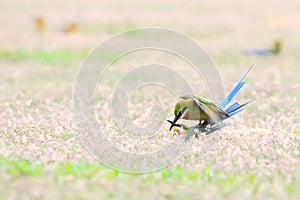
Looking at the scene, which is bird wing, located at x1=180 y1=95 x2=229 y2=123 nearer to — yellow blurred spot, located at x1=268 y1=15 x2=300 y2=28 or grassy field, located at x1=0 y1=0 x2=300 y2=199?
grassy field, located at x1=0 y1=0 x2=300 y2=199

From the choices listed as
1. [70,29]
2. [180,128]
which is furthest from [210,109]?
[70,29]

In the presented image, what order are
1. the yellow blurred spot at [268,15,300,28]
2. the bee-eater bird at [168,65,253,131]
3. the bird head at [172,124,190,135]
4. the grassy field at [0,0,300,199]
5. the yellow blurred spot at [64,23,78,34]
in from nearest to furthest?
the grassy field at [0,0,300,199] < the bee-eater bird at [168,65,253,131] < the bird head at [172,124,190,135] < the yellow blurred spot at [64,23,78,34] < the yellow blurred spot at [268,15,300,28]

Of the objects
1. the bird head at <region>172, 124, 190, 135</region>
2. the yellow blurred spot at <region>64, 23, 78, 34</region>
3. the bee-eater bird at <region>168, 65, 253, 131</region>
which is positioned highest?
the bee-eater bird at <region>168, 65, 253, 131</region>

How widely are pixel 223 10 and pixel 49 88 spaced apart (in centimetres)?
1567

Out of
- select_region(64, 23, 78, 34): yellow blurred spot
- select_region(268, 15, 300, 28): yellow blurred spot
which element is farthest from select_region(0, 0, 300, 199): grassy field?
select_region(64, 23, 78, 34): yellow blurred spot

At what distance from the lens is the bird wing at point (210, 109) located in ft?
26.6

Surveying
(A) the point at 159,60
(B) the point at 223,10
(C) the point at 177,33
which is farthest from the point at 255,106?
(B) the point at 223,10

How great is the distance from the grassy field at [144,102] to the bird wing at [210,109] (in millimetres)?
321

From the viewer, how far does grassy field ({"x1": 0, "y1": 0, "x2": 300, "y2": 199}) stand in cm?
603

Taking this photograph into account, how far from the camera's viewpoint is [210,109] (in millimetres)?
8227

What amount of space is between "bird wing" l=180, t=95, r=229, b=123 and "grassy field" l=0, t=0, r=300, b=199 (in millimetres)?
321

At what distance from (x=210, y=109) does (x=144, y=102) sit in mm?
4006

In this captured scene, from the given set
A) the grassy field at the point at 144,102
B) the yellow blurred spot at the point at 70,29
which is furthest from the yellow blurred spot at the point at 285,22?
the yellow blurred spot at the point at 70,29

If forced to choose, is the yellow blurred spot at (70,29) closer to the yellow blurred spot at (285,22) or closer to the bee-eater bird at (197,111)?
the yellow blurred spot at (285,22)
